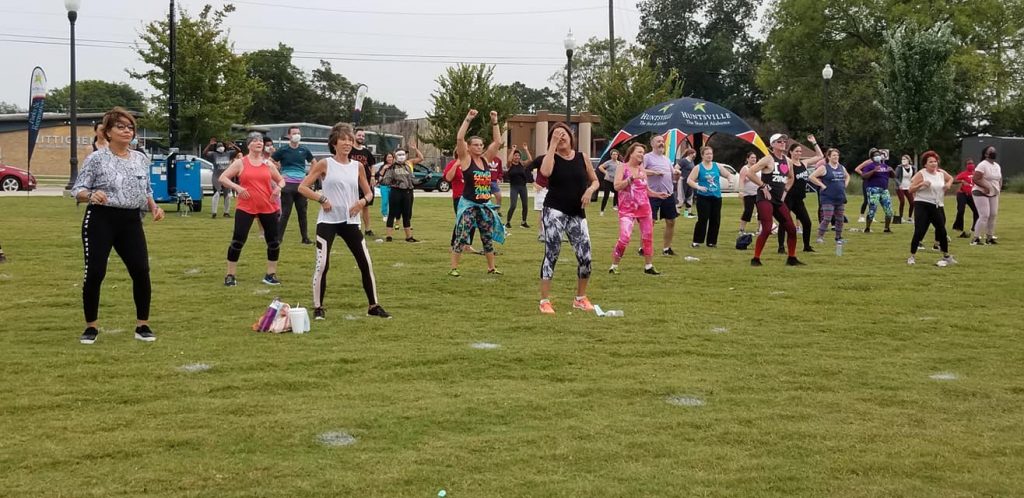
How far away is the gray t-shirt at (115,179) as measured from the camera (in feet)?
24.4

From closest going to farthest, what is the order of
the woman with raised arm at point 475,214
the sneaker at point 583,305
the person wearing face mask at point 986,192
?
the sneaker at point 583,305, the woman with raised arm at point 475,214, the person wearing face mask at point 986,192

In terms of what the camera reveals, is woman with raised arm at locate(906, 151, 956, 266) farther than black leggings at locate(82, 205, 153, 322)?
Yes

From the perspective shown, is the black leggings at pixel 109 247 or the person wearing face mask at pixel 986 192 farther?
the person wearing face mask at pixel 986 192

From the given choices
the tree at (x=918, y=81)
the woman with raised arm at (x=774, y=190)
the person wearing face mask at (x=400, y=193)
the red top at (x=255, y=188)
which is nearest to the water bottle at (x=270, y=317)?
the red top at (x=255, y=188)

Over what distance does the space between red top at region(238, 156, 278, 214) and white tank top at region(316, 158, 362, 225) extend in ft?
7.15

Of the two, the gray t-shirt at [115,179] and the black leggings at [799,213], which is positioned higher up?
the gray t-shirt at [115,179]

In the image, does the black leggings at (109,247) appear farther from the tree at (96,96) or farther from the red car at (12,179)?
the tree at (96,96)

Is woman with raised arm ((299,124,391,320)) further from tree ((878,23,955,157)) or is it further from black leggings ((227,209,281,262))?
tree ((878,23,955,157))

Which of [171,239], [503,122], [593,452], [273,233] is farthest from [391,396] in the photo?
[503,122]

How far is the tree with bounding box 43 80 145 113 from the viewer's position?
105938 millimetres

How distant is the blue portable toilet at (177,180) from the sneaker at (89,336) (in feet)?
54.2

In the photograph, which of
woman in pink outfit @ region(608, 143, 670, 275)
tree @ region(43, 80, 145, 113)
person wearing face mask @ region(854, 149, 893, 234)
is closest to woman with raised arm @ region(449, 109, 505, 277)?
woman in pink outfit @ region(608, 143, 670, 275)

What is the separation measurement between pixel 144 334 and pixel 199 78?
30.9 m

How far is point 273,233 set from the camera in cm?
1096
